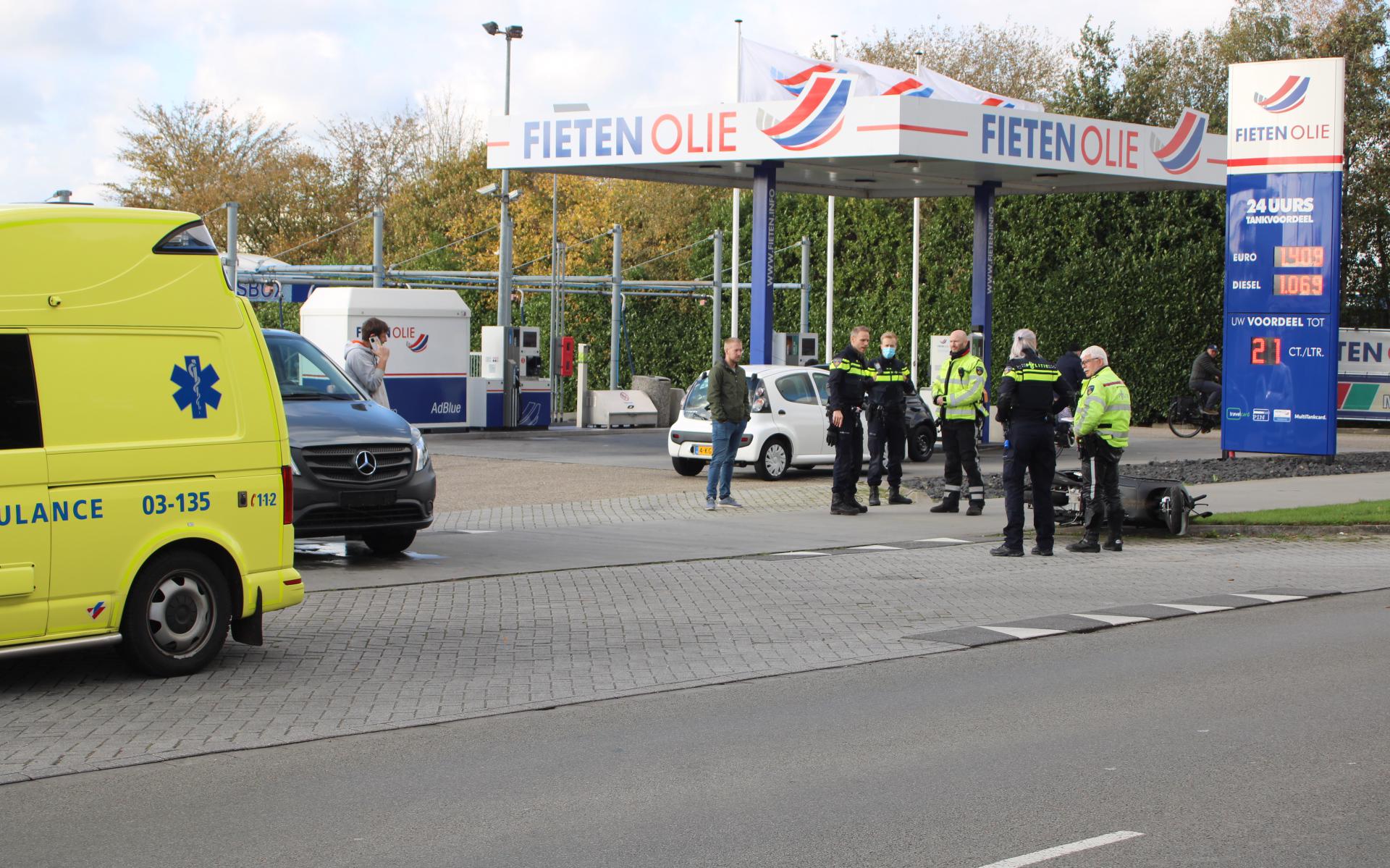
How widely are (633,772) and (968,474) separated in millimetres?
10611

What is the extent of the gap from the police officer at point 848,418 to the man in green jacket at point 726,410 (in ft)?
3.24

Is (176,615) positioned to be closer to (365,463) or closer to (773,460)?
(365,463)

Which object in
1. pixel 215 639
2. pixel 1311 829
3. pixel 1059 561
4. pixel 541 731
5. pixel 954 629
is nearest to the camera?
pixel 1311 829

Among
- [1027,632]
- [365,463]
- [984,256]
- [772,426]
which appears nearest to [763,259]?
[772,426]

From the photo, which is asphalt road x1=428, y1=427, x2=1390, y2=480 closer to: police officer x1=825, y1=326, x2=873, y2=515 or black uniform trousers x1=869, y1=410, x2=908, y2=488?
black uniform trousers x1=869, y1=410, x2=908, y2=488

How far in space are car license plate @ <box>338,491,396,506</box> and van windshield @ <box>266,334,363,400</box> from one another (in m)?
1.20

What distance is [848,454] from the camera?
16.4 m

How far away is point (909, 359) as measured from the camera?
120 ft

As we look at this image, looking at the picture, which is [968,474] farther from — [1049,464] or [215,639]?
[215,639]

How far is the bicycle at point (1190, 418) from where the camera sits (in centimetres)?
3077

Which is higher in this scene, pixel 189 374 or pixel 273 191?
pixel 273 191

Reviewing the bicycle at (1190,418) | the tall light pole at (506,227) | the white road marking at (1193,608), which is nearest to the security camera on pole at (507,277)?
the tall light pole at (506,227)

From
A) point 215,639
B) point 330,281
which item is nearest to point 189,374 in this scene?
point 215,639

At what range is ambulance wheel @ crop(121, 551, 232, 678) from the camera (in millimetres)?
8031
